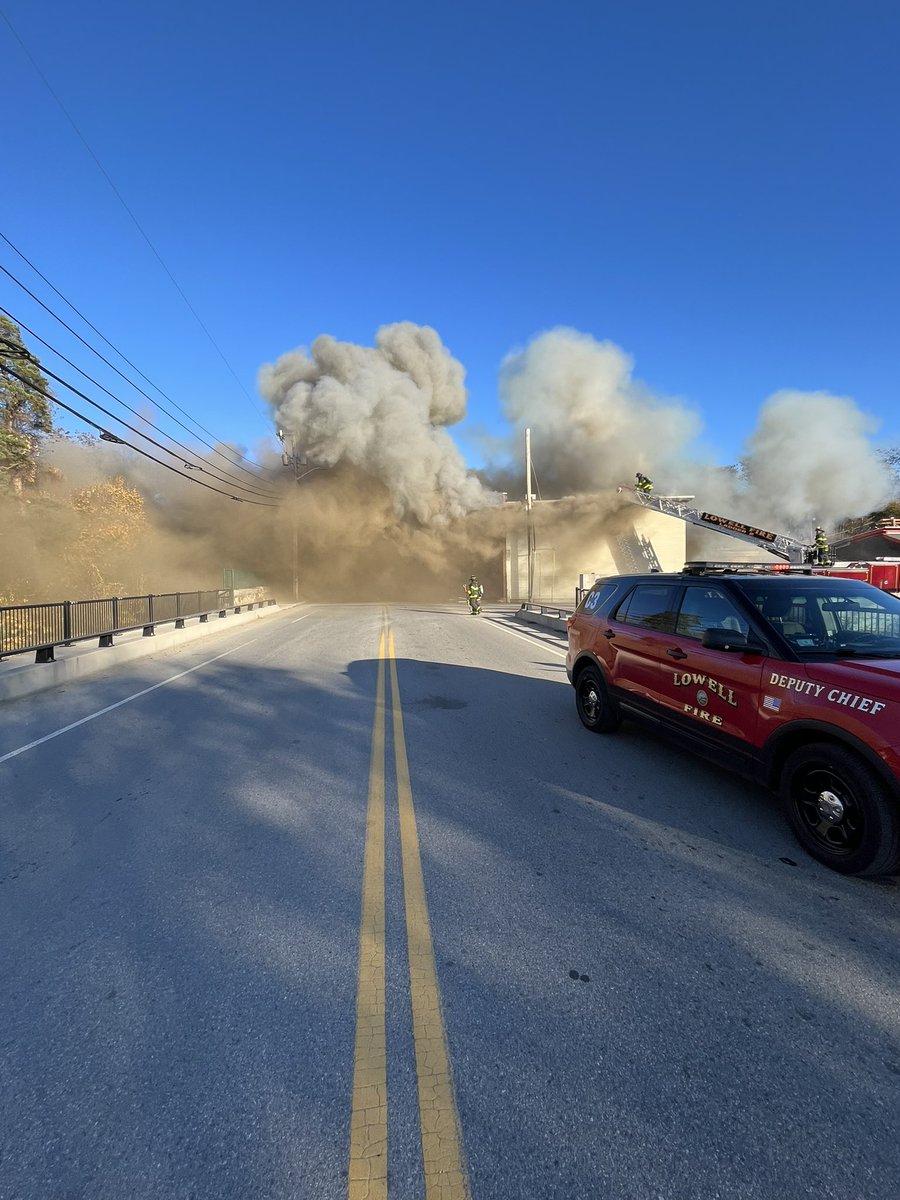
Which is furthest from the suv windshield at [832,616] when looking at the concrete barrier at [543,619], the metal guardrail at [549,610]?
the concrete barrier at [543,619]

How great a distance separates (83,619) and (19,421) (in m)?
25.9

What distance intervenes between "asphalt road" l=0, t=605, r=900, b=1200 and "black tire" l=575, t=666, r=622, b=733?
917mm

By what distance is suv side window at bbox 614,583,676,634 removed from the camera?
4742 millimetres

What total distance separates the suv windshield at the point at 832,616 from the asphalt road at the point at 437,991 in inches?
48.2

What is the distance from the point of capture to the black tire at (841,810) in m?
2.84

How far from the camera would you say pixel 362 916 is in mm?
2707

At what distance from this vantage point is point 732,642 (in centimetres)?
375

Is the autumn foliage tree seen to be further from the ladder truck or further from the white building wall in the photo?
the ladder truck

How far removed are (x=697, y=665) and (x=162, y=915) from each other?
3.61 metres

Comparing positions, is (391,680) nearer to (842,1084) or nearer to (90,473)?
(842,1084)

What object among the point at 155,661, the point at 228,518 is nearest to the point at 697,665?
the point at 155,661

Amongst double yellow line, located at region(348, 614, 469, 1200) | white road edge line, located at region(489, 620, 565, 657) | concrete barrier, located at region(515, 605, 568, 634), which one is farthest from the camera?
concrete barrier, located at region(515, 605, 568, 634)

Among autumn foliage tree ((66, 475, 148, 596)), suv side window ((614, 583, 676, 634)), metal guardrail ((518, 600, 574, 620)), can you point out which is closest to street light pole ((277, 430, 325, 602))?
autumn foliage tree ((66, 475, 148, 596))

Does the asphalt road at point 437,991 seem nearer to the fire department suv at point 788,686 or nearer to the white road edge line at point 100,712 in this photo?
the fire department suv at point 788,686
